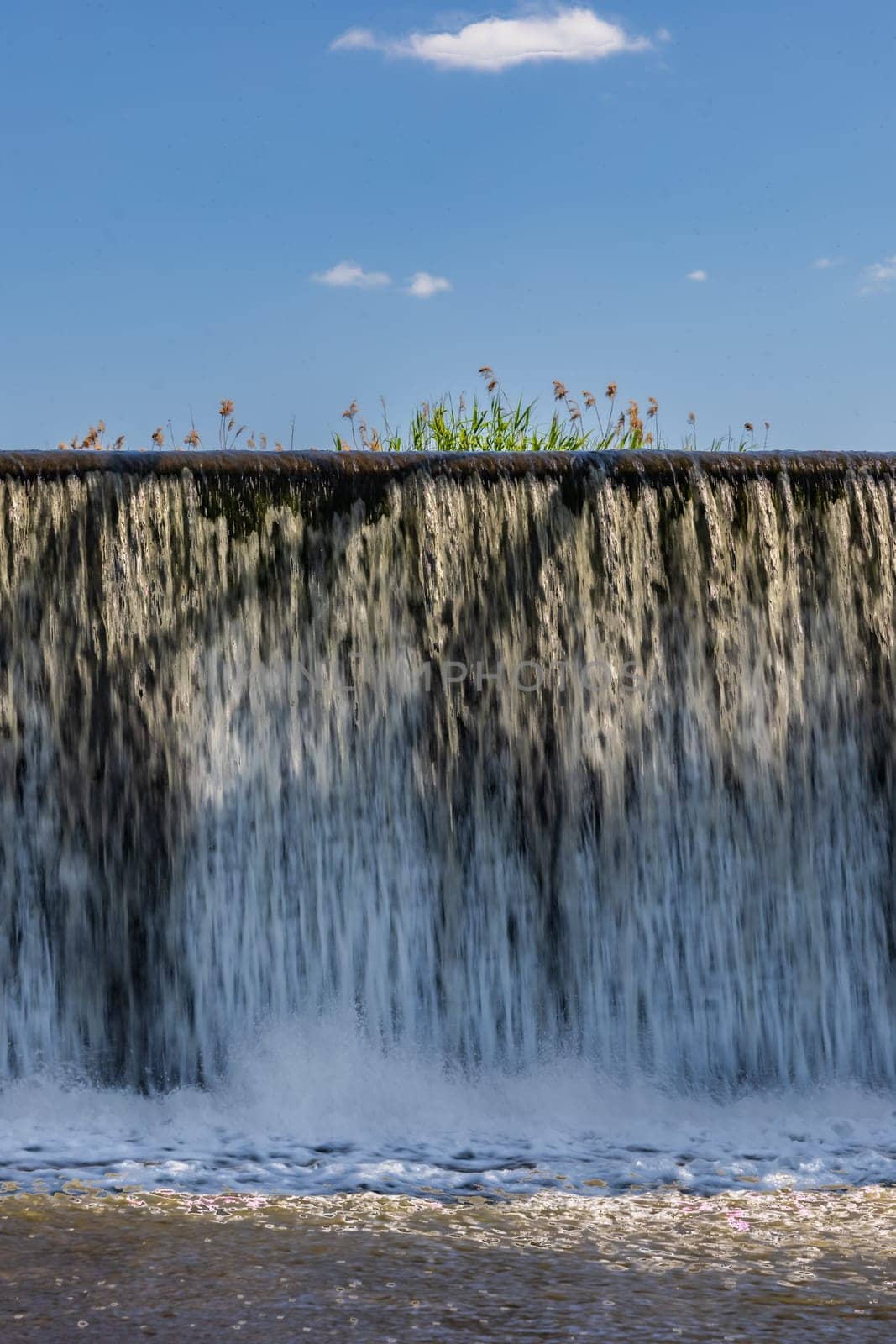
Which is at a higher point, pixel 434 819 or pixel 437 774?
pixel 437 774

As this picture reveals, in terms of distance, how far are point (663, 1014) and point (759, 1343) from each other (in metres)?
2.51

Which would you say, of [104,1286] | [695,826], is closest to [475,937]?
[695,826]

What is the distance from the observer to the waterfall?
538cm

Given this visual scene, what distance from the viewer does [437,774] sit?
5.52 metres

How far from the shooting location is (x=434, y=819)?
550cm

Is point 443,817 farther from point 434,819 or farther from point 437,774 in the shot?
point 437,774

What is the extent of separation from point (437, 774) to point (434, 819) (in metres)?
0.17

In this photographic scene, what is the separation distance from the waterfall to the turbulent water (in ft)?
0.04

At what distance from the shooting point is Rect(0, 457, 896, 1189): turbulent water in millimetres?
5344

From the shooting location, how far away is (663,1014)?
5.55m

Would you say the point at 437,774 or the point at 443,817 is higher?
the point at 437,774

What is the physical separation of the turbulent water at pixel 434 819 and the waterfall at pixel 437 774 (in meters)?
0.01

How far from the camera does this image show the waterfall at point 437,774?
5.38 metres

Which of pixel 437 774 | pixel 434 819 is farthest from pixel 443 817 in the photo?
pixel 437 774
